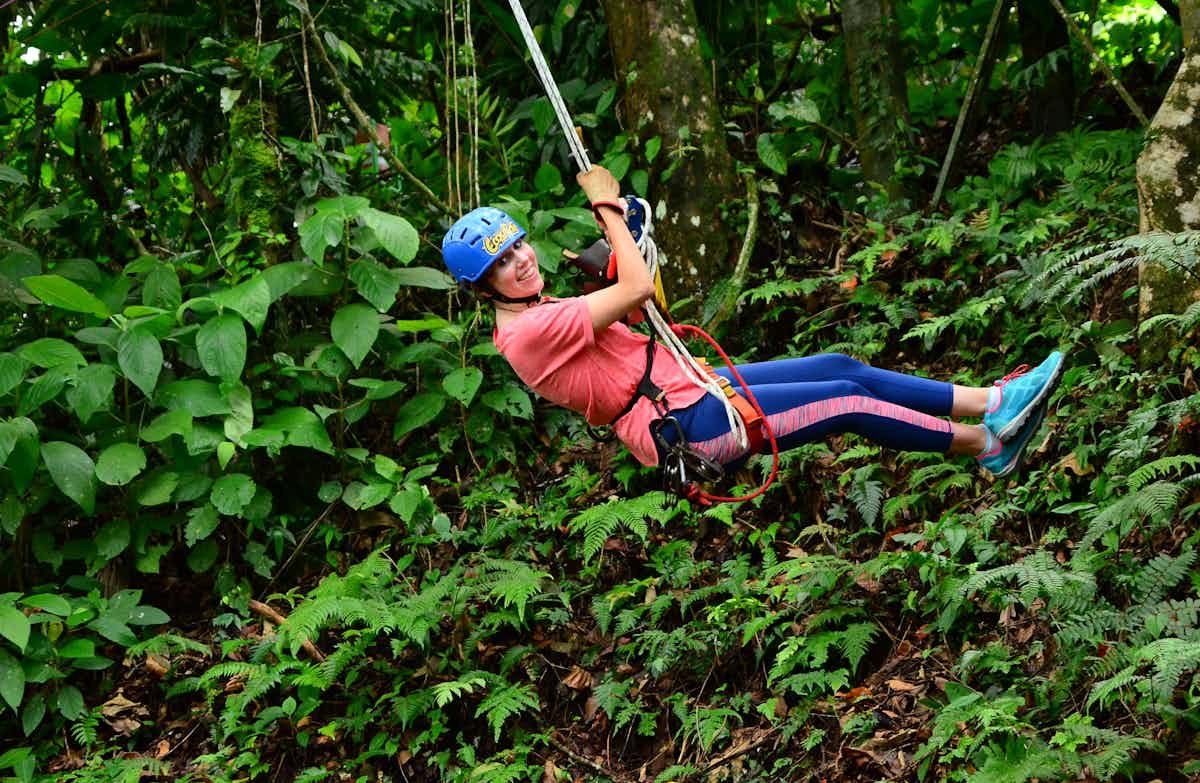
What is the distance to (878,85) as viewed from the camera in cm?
717

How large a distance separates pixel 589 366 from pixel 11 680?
149 inches

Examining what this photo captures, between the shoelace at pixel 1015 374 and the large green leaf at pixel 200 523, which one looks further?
the large green leaf at pixel 200 523

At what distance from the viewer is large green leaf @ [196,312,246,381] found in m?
6.32

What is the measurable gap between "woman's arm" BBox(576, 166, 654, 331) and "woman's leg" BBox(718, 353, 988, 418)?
47 cm

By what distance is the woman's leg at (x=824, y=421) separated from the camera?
14.3ft

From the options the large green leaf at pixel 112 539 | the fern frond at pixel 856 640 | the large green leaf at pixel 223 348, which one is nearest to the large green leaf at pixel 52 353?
the large green leaf at pixel 223 348

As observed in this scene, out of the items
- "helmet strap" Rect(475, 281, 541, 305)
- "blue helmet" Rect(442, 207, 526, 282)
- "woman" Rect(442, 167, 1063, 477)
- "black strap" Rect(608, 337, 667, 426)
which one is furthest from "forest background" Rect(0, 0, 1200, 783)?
"blue helmet" Rect(442, 207, 526, 282)

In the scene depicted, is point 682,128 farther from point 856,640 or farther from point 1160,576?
point 1160,576

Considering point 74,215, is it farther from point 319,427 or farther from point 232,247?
point 319,427

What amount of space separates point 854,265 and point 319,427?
3.33 metres

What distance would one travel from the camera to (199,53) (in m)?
7.32

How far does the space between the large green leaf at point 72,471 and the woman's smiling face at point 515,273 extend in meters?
3.07

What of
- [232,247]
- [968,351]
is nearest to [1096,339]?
[968,351]

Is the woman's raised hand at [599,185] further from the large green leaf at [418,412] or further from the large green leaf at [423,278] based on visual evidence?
the large green leaf at [418,412]
